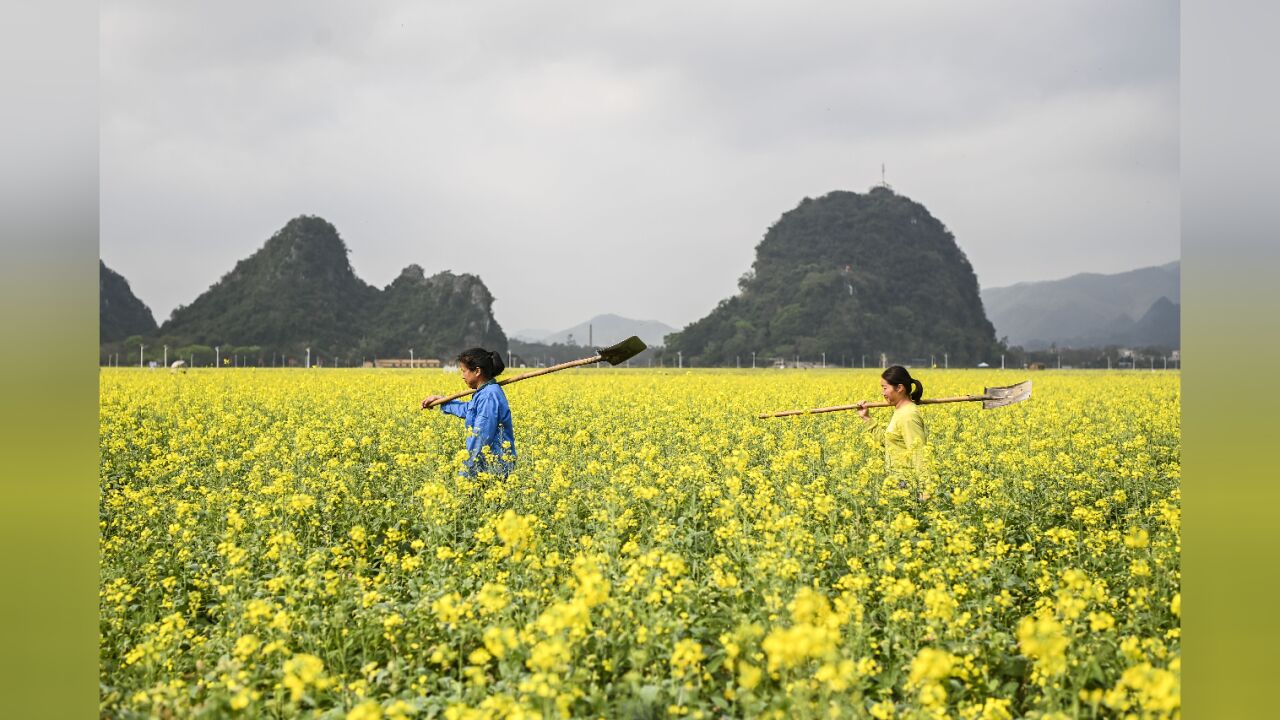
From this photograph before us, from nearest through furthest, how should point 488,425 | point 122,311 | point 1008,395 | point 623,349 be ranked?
point 488,425
point 623,349
point 1008,395
point 122,311

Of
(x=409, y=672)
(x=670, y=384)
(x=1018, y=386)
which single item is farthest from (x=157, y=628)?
(x=670, y=384)

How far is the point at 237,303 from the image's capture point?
86375 millimetres

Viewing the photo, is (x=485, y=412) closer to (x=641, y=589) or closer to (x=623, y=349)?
(x=623, y=349)

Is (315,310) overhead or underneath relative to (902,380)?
overhead

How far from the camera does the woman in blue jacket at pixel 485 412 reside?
5648 millimetres

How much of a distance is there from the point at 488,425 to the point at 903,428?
3.19 metres

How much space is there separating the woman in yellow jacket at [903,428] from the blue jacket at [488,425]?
290cm

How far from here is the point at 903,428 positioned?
576 cm

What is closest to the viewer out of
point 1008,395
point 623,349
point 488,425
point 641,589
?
point 641,589

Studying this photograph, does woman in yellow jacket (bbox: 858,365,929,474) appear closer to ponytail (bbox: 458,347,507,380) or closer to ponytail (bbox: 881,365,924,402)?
ponytail (bbox: 881,365,924,402)

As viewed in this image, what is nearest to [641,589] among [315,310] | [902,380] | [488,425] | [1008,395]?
[488,425]

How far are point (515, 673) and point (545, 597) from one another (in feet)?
2.30

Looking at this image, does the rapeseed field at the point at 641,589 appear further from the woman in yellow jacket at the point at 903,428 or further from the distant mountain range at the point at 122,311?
→ the distant mountain range at the point at 122,311
